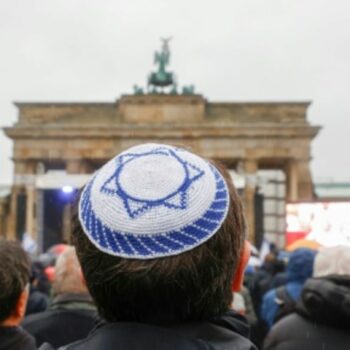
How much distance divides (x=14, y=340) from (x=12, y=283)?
0.21 metres

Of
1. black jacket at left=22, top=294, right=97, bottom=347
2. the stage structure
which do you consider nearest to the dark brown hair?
black jacket at left=22, top=294, right=97, bottom=347

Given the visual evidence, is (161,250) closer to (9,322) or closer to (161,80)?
(9,322)

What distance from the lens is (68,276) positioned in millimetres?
3812

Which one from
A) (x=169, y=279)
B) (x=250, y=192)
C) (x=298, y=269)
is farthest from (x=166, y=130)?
(x=169, y=279)

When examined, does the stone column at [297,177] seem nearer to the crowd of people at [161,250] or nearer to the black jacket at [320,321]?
the black jacket at [320,321]

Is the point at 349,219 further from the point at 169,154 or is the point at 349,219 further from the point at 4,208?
the point at 4,208

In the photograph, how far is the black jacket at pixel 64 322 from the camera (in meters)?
3.57

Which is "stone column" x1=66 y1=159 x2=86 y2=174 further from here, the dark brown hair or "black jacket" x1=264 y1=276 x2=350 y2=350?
the dark brown hair

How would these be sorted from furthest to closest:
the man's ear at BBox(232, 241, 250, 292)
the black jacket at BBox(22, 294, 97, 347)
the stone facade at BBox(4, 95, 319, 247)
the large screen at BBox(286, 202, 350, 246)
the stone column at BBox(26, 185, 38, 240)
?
the stone facade at BBox(4, 95, 319, 247)
the stone column at BBox(26, 185, 38, 240)
the large screen at BBox(286, 202, 350, 246)
the black jacket at BBox(22, 294, 97, 347)
the man's ear at BBox(232, 241, 250, 292)

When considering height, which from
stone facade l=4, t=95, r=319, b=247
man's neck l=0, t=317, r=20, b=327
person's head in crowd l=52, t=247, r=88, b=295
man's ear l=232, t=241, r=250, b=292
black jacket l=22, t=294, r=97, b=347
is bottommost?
black jacket l=22, t=294, r=97, b=347

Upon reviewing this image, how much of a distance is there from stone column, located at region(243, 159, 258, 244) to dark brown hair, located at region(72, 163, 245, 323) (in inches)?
1079

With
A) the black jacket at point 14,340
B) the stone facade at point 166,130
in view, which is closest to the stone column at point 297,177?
the stone facade at point 166,130

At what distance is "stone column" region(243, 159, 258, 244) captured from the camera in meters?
32.8

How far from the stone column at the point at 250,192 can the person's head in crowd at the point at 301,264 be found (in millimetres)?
23786
